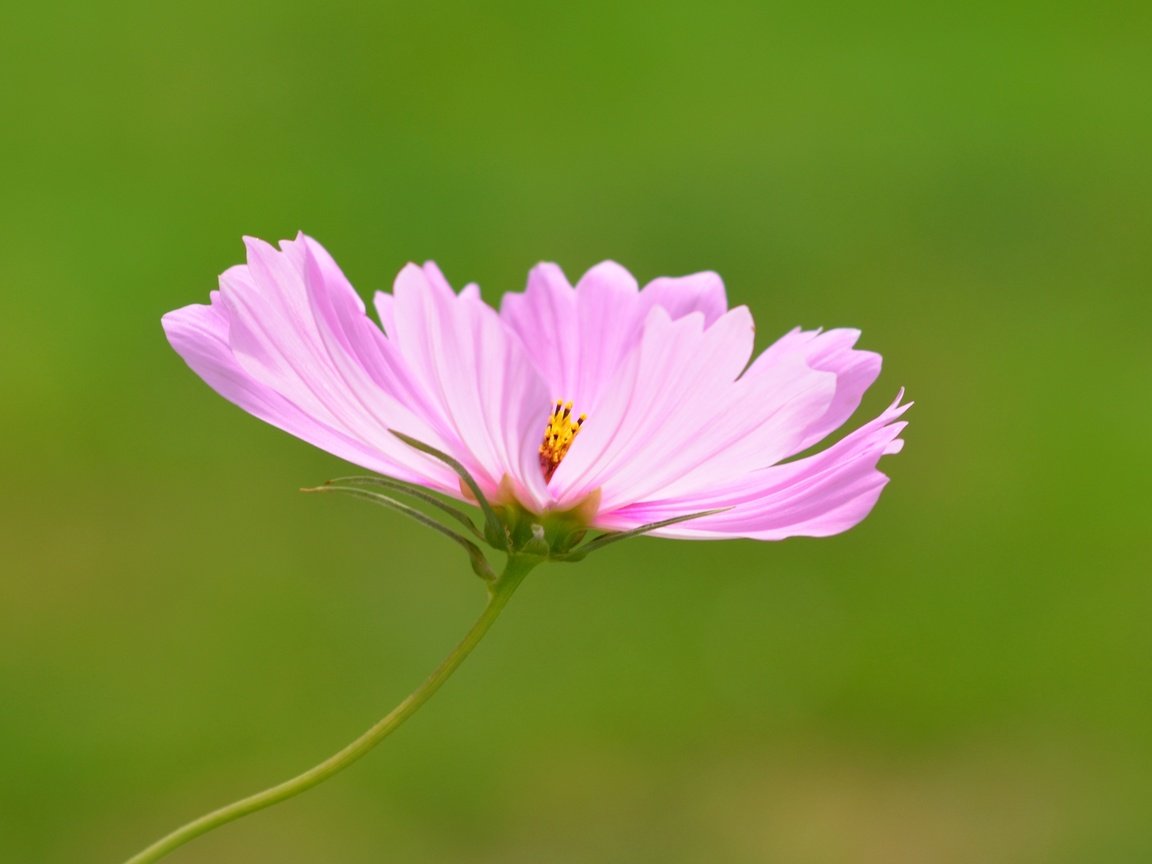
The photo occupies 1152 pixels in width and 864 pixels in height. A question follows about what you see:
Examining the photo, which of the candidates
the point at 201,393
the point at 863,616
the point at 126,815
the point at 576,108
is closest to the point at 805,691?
the point at 863,616

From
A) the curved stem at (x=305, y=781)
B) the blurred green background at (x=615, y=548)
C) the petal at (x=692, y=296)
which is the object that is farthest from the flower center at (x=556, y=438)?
the blurred green background at (x=615, y=548)

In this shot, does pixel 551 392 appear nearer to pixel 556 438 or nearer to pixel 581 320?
pixel 581 320

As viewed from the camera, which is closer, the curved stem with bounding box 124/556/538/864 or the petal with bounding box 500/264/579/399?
the curved stem with bounding box 124/556/538/864

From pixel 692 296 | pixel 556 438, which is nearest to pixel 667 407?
pixel 692 296

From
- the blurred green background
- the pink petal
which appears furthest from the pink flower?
the blurred green background

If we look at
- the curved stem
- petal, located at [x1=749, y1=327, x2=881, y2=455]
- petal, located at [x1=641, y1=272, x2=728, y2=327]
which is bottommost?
the curved stem

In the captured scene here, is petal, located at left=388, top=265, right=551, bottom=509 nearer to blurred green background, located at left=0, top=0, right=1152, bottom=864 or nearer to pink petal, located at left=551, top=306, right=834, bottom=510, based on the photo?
pink petal, located at left=551, top=306, right=834, bottom=510
